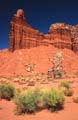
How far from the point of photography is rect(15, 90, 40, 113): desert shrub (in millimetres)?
13898

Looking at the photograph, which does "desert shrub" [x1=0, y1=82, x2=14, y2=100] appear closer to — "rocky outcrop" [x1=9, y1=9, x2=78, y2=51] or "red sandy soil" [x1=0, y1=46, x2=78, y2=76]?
"red sandy soil" [x1=0, y1=46, x2=78, y2=76]

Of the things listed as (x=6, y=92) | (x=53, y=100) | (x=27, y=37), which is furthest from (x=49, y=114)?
(x=27, y=37)

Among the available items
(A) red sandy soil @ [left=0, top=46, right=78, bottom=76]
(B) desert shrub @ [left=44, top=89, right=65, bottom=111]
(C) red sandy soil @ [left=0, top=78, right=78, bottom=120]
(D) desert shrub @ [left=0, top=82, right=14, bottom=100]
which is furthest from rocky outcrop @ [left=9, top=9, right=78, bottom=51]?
(B) desert shrub @ [left=44, top=89, right=65, bottom=111]

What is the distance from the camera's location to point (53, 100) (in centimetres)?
1362

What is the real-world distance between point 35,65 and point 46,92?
55.8 metres

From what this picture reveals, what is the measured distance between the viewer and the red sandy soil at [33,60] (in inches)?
2670

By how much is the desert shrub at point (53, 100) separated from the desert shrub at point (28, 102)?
0.60 m

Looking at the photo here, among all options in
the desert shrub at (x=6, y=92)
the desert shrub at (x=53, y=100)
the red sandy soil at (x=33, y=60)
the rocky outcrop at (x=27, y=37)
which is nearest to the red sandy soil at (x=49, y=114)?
the desert shrub at (x=53, y=100)

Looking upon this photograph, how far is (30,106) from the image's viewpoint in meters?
13.8

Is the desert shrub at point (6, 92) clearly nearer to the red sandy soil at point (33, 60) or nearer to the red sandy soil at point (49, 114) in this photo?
the red sandy soil at point (49, 114)

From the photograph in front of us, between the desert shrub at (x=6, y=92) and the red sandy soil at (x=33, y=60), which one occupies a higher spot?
the red sandy soil at (x=33, y=60)

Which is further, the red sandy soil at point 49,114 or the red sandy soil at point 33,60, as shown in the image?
the red sandy soil at point 33,60

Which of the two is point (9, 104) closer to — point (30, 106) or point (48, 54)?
point (30, 106)

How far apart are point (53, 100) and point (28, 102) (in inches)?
55.9
